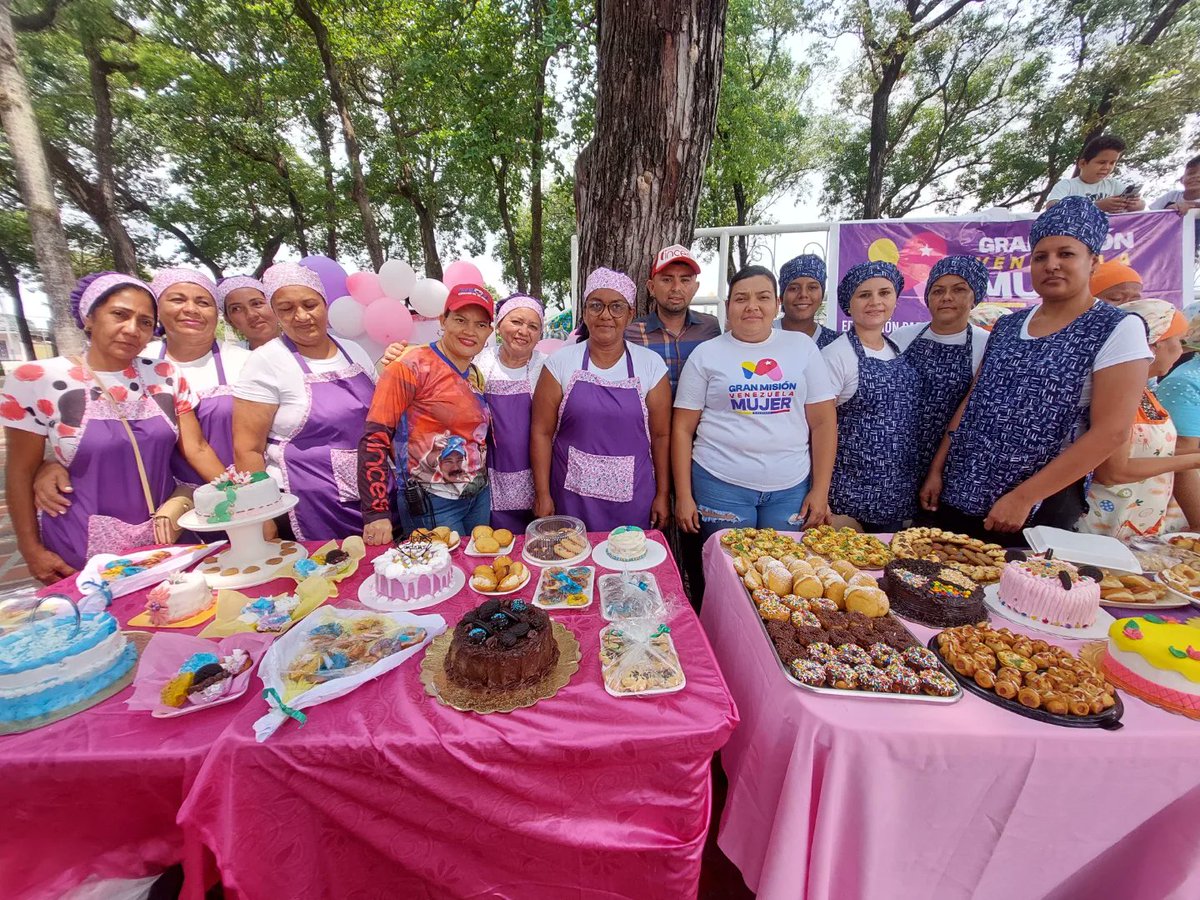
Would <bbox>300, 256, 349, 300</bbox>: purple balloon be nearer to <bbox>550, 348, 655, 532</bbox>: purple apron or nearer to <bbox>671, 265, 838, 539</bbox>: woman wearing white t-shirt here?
<bbox>550, 348, 655, 532</bbox>: purple apron

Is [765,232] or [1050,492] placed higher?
[765,232]

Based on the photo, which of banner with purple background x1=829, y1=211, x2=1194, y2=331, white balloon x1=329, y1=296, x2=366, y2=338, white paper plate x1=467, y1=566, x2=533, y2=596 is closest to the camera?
white paper plate x1=467, y1=566, x2=533, y2=596

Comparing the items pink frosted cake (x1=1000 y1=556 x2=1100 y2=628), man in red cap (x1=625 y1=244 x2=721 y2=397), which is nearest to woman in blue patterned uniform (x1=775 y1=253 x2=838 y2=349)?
man in red cap (x1=625 y1=244 x2=721 y2=397)

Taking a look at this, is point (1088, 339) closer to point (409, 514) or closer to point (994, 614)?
point (994, 614)

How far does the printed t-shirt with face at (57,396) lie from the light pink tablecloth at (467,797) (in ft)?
6.22

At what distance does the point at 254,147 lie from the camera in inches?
512

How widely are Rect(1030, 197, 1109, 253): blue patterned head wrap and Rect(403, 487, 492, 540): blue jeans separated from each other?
2.96 m

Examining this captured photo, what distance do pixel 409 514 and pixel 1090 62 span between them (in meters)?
18.9

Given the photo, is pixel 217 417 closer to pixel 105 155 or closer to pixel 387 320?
pixel 387 320

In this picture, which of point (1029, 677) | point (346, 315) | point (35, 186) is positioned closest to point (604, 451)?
point (1029, 677)

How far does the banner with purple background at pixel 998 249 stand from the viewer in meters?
5.22

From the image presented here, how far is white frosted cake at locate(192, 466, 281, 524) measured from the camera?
6.03 feet

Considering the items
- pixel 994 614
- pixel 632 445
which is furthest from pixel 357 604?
pixel 994 614

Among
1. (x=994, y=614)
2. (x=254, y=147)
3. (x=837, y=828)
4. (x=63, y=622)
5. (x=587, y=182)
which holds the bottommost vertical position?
(x=837, y=828)
